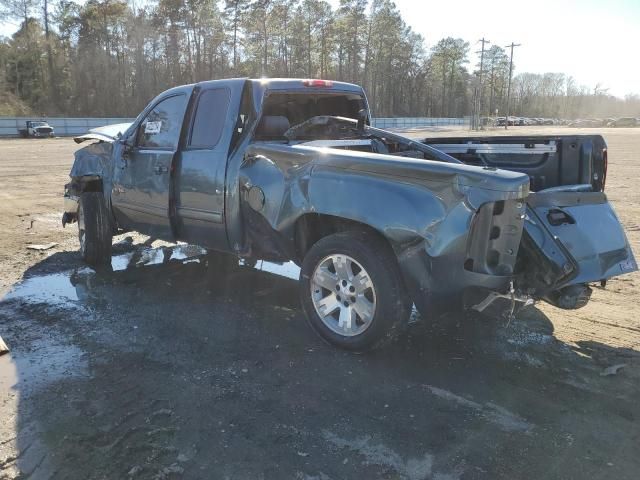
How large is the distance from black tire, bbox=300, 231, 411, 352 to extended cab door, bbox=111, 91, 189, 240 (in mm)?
2081

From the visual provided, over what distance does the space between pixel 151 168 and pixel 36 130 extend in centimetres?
4504

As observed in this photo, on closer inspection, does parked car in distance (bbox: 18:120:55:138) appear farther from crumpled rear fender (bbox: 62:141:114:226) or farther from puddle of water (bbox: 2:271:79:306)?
puddle of water (bbox: 2:271:79:306)

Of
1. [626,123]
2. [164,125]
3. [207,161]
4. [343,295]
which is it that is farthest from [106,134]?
[626,123]

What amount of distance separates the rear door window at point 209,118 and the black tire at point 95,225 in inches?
73.8

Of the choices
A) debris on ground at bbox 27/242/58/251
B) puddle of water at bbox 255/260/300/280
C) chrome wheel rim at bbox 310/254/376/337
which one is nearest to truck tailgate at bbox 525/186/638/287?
chrome wheel rim at bbox 310/254/376/337

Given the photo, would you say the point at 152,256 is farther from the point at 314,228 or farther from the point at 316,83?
the point at 314,228

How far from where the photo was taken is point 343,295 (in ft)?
13.1

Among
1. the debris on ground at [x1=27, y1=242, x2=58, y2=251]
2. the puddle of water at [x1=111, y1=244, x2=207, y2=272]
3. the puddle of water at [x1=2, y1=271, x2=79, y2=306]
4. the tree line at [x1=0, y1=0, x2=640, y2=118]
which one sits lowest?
the puddle of water at [x1=2, y1=271, x2=79, y2=306]

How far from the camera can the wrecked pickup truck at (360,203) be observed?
3.44 m

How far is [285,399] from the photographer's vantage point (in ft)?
11.2

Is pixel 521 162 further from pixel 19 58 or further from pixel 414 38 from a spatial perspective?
pixel 414 38

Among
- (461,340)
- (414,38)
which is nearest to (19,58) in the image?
(414,38)

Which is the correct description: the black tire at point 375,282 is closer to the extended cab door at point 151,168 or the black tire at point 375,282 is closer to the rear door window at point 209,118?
the rear door window at point 209,118

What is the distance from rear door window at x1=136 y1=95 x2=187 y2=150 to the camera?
536cm
